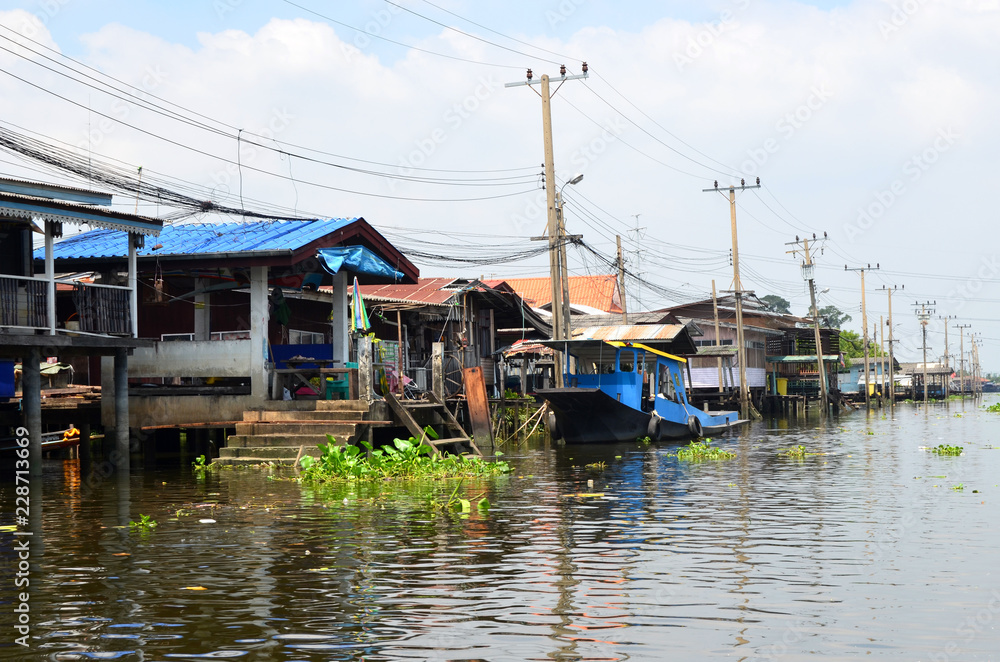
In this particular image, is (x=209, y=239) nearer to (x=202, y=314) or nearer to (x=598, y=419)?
(x=202, y=314)

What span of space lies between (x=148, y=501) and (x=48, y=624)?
23.6 feet

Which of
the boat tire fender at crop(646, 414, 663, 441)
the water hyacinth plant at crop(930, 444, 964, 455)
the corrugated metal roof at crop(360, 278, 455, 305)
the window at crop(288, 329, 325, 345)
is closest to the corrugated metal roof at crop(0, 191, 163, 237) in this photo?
the window at crop(288, 329, 325, 345)

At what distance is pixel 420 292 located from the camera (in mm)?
31578

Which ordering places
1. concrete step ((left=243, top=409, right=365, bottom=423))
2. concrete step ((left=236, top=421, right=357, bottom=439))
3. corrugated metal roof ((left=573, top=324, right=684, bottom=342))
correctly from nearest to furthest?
concrete step ((left=236, top=421, right=357, bottom=439))
concrete step ((left=243, top=409, right=365, bottom=423))
corrugated metal roof ((left=573, top=324, right=684, bottom=342))

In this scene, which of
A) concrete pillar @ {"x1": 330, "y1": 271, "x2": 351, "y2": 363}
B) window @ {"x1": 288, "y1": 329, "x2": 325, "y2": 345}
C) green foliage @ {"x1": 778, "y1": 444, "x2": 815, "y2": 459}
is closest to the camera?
concrete pillar @ {"x1": 330, "y1": 271, "x2": 351, "y2": 363}

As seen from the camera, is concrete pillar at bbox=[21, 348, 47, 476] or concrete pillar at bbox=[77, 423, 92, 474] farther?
concrete pillar at bbox=[77, 423, 92, 474]

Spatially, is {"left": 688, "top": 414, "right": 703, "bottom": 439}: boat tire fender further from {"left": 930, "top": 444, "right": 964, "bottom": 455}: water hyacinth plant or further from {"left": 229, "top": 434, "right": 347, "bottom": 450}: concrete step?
{"left": 229, "top": 434, "right": 347, "bottom": 450}: concrete step

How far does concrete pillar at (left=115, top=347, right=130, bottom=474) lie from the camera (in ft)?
59.8

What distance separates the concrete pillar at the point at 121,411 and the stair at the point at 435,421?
491cm

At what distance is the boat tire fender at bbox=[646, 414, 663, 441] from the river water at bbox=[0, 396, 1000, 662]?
1245 cm

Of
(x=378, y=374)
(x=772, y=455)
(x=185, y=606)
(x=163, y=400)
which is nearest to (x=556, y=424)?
(x=772, y=455)

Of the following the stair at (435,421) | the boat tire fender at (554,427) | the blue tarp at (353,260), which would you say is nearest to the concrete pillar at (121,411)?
the blue tarp at (353,260)

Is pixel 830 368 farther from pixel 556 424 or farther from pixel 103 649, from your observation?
pixel 103 649

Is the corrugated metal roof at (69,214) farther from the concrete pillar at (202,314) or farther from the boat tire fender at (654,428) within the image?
the boat tire fender at (654,428)
